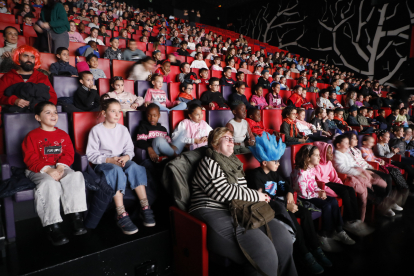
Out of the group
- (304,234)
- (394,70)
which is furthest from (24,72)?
(394,70)

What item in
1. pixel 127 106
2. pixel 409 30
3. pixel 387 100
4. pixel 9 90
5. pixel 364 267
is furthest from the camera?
pixel 409 30

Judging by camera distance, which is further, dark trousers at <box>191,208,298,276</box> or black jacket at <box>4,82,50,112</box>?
black jacket at <box>4,82,50,112</box>

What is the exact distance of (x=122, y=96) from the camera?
89.9 inches

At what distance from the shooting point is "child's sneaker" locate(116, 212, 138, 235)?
1.17 meters

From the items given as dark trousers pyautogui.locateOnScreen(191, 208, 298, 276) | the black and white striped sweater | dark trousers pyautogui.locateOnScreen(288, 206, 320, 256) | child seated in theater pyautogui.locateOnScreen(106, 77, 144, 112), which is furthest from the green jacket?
dark trousers pyautogui.locateOnScreen(288, 206, 320, 256)

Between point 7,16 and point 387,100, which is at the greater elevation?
point 7,16

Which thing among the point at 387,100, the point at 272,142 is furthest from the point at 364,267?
the point at 387,100

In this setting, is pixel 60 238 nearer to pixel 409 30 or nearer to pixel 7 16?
pixel 7 16

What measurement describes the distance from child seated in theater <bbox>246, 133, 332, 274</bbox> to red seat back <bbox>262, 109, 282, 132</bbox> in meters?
1.36

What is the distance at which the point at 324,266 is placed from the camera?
1.25 metres

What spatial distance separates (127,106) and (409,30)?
7.48 meters

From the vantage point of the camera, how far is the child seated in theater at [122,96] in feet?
7.35

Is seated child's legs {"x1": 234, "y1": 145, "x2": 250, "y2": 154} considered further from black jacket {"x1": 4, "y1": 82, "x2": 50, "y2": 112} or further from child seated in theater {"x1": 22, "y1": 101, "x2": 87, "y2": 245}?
black jacket {"x1": 4, "y1": 82, "x2": 50, "y2": 112}

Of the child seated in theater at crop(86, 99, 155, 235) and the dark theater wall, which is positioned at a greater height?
the dark theater wall
